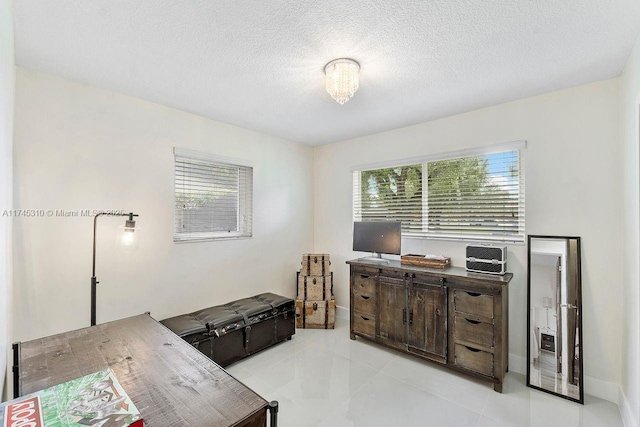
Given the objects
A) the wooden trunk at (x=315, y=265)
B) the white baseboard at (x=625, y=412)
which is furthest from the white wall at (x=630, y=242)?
the wooden trunk at (x=315, y=265)

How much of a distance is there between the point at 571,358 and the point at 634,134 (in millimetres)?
1749

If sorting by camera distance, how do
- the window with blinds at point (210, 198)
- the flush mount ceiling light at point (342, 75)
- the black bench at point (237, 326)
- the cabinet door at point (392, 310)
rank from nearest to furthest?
1. the flush mount ceiling light at point (342, 75)
2. the black bench at point (237, 326)
3. the cabinet door at point (392, 310)
4. the window with blinds at point (210, 198)

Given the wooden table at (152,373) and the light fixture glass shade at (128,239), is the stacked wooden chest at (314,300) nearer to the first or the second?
the light fixture glass shade at (128,239)

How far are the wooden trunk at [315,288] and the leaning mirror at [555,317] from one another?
212 cm

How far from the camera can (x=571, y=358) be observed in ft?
7.68

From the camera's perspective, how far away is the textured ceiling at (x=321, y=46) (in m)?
1.51

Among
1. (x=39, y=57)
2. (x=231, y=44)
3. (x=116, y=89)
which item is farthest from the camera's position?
(x=116, y=89)

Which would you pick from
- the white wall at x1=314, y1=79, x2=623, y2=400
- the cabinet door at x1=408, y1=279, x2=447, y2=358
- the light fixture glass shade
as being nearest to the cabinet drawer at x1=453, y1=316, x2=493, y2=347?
the cabinet door at x1=408, y1=279, x2=447, y2=358

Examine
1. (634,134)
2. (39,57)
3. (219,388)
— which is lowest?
(219,388)

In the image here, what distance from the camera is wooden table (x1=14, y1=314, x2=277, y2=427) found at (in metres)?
1.04

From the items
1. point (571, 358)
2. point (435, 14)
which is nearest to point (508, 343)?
point (571, 358)

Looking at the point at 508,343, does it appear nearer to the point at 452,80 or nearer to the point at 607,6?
the point at 452,80

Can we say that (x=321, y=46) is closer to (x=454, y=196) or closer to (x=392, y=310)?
Answer: (x=454, y=196)

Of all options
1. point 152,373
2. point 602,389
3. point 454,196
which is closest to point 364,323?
point 454,196
